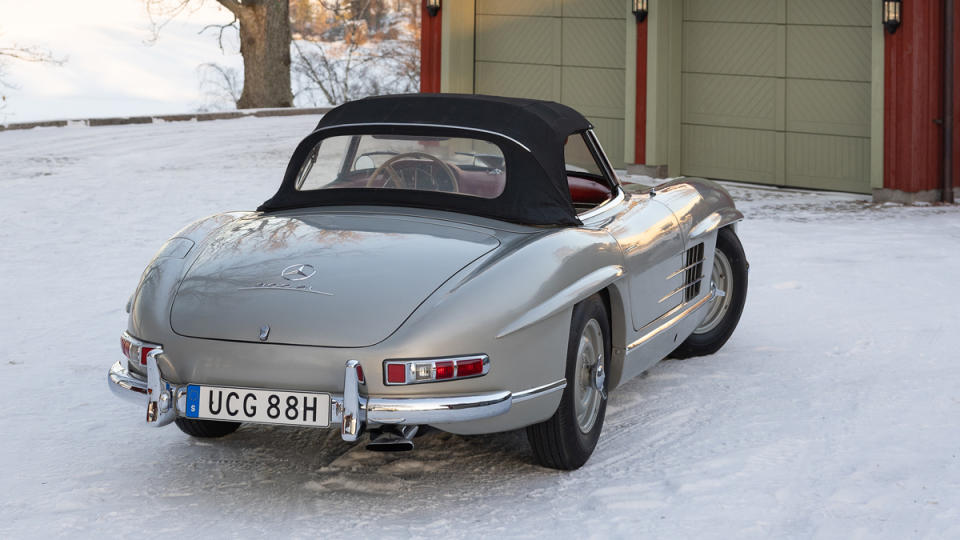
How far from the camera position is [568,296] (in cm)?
489

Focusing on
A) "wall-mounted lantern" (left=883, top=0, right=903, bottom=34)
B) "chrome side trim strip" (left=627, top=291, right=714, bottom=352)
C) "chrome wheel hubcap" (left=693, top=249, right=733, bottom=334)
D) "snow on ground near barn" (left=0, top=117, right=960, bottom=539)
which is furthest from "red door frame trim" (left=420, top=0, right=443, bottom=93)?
"chrome side trim strip" (left=627, top=291, right=714, bottom=352)

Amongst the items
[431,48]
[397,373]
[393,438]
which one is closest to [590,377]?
[393,438]

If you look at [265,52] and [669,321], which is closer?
[669,321]

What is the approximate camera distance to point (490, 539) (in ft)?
14.4

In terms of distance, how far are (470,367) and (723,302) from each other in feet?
9.67

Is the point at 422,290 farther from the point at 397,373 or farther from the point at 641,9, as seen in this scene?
the point at 641,9

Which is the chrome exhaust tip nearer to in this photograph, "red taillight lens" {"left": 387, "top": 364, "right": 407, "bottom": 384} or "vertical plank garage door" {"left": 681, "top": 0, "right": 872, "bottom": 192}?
"red taillight lens" {"left": 387, "top": 364, "right": 407, "bottom": 384}

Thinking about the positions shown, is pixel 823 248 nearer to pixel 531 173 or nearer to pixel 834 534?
pixel 531 173

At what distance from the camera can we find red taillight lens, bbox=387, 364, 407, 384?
14.6 feet

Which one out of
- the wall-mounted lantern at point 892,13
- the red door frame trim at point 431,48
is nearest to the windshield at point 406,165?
the wall-mounted lantern at point 892,13

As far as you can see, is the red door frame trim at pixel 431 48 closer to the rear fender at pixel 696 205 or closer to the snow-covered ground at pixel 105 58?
the rear fender at pixel 696 205

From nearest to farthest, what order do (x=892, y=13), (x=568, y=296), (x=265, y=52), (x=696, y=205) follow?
(x=568, y=296), (x=696, y=205), (x=892, y=13), (x=265, y=52)

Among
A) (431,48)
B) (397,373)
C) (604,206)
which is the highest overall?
(431,48)

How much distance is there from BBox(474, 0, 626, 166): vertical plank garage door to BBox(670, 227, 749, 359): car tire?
9.18m
